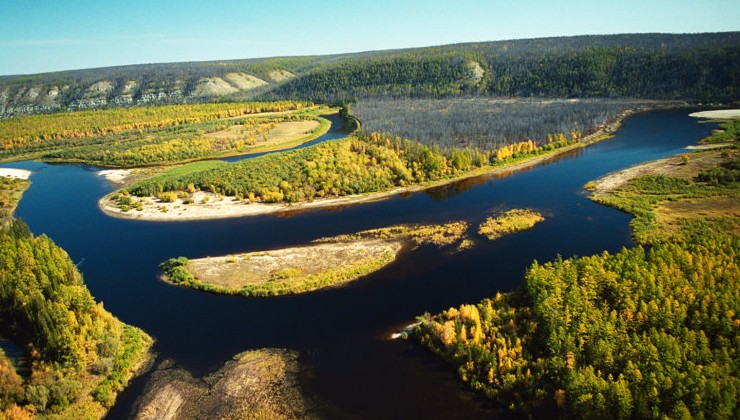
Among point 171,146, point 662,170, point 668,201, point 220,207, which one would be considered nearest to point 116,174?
point 171,146

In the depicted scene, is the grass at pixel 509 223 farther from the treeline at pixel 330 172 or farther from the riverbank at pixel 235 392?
the riverbank at pixel 235 392

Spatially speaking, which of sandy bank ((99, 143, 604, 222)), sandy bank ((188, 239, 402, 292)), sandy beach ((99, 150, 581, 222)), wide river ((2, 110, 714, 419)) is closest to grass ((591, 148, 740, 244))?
wide river ((2, 110, 714, 419))

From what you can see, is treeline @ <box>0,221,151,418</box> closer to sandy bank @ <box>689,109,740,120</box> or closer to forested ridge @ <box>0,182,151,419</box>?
forested ridge @ <box>0,182,151,419</box>

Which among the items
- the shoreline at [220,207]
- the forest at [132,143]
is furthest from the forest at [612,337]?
the forest at [132,143]

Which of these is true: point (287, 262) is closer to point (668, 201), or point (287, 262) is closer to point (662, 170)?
point (668, 201)

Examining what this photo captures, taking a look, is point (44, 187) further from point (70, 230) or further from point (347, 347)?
point (347, 347)
